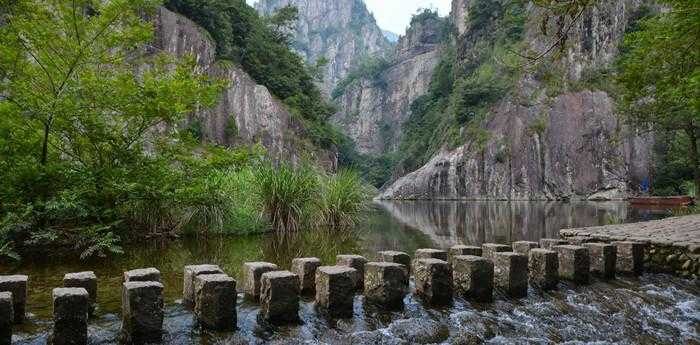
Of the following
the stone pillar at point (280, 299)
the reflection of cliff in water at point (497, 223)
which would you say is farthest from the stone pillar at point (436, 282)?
the reflection of cliff in water at point (497, 223)

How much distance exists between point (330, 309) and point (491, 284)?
1.44 m

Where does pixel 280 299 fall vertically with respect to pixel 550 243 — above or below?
below

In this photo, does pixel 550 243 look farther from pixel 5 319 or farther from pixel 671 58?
pixel 5 319

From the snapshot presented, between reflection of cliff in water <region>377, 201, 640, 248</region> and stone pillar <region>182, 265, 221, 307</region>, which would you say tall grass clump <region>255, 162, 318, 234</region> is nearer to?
reflection of cliff in water <region>377, 201, 640, 248</region>

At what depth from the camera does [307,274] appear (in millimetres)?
3859

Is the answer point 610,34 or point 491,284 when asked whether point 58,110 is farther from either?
point 610,34

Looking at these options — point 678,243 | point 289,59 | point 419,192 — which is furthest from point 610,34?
point 678,243

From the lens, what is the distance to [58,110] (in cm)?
631

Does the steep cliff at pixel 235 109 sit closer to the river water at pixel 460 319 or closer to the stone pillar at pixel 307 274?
the river water at pixel 460 319

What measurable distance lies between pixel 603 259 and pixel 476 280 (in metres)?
2.07

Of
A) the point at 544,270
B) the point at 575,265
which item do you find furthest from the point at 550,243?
the point at 544,270

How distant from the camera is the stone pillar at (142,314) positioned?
2.70 metres

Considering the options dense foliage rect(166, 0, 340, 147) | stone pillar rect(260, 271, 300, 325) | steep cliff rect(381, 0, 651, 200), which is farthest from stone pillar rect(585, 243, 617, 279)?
steep cliff rect(381, 0, 651, 200)

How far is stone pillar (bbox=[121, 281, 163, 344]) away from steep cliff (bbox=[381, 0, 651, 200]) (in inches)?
1833
